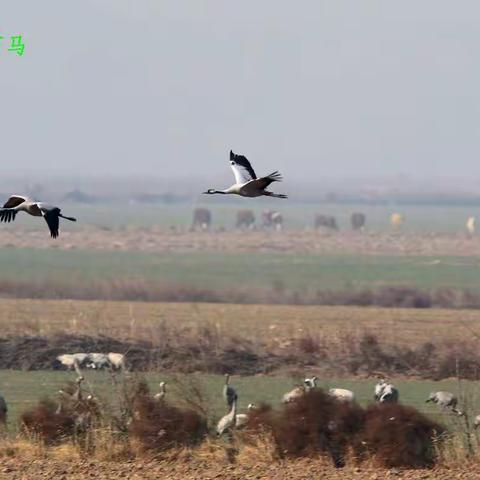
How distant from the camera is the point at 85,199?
19100cm

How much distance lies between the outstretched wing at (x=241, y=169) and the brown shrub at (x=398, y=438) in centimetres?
374

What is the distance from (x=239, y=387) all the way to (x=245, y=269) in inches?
1643

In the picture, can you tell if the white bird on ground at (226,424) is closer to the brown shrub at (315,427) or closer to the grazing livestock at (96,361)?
the brown shrub at (315,427)

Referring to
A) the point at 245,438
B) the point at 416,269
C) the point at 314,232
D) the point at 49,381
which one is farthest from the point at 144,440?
the point at 314,232

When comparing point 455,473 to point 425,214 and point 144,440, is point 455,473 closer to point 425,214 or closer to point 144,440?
point 144,440

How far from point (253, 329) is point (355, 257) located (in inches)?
1735

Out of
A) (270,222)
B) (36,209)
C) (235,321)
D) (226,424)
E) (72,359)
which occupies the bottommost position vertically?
(235,321)

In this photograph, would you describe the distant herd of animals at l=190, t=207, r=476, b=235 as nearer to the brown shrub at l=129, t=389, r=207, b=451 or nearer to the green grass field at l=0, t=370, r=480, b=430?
the green grass field at l=0, t=370, r=480, b=430

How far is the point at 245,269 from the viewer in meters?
73.4

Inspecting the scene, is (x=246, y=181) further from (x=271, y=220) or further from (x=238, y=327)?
(x=271, y=220)

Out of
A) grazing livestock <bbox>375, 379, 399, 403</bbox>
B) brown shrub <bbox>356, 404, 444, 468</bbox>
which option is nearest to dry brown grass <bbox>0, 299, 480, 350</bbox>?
grazing livestock <bbox>375, 379, 399, 403</bbox>

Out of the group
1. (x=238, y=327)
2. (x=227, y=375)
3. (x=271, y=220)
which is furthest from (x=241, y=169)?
(x=271, y=220)

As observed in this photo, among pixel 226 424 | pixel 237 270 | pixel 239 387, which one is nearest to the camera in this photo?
pixel 226 424

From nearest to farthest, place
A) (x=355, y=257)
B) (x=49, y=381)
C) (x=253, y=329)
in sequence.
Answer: (x=49, y=381) → (x=253, y=329) → (x=355, y=257)
